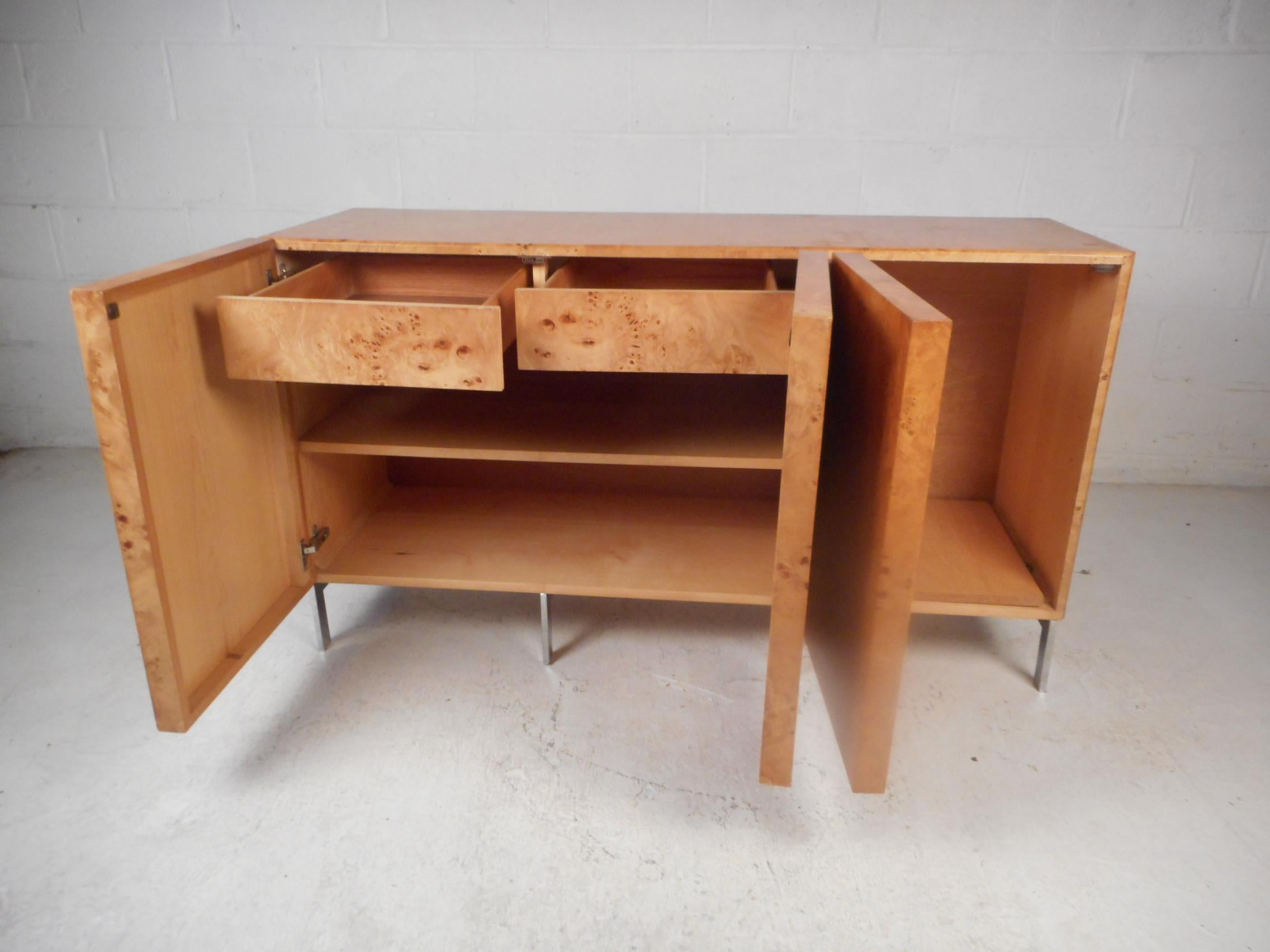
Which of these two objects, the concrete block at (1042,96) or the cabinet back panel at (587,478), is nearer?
the cabinet back panel at (587,478)

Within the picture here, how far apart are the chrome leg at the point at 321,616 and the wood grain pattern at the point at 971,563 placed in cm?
102

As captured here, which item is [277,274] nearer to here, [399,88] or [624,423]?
[624,423]

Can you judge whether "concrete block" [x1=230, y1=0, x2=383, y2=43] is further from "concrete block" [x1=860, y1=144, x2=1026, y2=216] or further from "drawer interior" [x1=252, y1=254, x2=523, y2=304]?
"concrete block" [x1=860, y1=144, x2=1026, y2=216]

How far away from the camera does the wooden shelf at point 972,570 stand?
1429 millimetres

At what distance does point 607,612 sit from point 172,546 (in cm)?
83

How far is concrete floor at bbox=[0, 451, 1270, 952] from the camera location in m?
1.07

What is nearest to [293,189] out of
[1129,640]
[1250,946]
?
[1129,640]

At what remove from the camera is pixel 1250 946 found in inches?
40.4

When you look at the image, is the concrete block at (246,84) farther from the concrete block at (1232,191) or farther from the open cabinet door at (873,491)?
the concrete block at (1232,191)

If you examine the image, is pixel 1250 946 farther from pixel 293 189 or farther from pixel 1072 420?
pixel 293 189

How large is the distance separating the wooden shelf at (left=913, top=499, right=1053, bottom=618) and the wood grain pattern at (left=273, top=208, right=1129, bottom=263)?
1.73 ft

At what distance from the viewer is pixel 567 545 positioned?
5.29 feet

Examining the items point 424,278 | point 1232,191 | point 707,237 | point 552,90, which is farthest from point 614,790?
point 1232,191

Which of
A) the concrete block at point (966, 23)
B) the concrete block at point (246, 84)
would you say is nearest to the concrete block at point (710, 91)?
the concrete block at point (966, 23)
